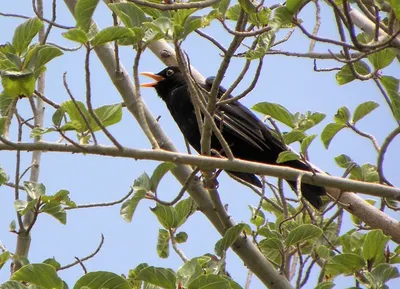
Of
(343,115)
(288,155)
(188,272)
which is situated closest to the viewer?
(188,272)

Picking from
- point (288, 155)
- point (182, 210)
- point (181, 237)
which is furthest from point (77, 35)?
point (181, 237)

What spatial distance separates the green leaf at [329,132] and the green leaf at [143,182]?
108 cm

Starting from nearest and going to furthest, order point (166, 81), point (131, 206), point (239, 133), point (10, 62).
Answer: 1. point (10, 62)
2. point (131, 206)
3. point (239, 133)
4. point (166, 81)

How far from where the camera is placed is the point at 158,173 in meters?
3.39

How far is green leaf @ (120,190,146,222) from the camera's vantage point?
331 cm

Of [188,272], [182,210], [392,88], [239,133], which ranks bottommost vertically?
[188,272]

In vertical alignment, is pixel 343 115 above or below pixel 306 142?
above

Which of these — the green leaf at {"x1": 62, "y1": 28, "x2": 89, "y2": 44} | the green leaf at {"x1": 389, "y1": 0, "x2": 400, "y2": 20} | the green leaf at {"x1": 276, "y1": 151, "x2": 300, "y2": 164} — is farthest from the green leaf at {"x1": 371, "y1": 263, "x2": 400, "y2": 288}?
the green leaf at {"x1": 62, "y1": 28, "x2": 89, "y2": 44}

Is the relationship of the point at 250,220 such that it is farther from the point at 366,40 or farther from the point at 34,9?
the point at 34,9

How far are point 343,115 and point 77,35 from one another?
1.64m

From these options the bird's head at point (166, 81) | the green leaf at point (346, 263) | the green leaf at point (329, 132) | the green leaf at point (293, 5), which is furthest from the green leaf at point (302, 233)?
the bird's head at point (166, 81)

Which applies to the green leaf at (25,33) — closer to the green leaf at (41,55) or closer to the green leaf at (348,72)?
the green leaf at (41,55)

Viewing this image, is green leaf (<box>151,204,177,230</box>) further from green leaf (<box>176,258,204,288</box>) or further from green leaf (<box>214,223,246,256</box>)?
green leaf (<box>176,258,204,288</box>)

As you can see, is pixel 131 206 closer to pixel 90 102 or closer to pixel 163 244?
pixel 90 102
